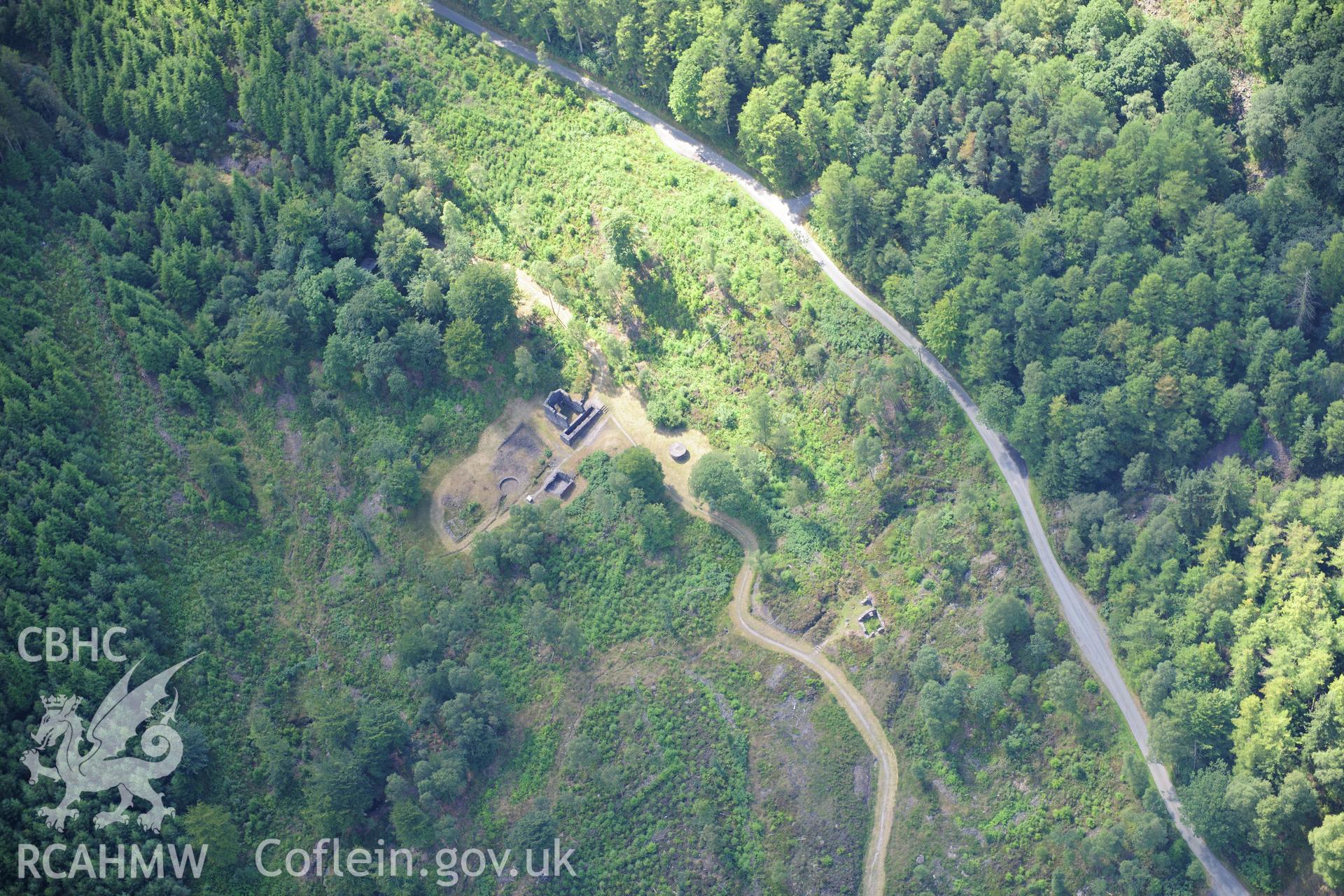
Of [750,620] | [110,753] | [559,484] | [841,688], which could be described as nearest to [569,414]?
[559,484]

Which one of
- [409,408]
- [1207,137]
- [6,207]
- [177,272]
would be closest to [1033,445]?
[1207,137]

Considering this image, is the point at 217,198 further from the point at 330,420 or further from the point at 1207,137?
the point at 1207,137

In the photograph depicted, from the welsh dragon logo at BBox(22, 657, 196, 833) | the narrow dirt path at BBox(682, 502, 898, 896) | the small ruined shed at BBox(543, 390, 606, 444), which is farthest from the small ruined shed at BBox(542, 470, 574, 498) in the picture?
the welsh dragon logo at BBox(22, 657, 196, 833)

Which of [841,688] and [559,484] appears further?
[559,484]

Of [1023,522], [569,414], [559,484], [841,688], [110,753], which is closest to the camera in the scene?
[110,753]

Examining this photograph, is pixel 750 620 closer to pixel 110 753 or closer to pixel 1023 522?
pixel 1023 522

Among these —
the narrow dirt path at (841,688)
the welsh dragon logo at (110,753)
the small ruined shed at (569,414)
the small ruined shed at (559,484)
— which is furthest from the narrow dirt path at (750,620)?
the welsh dragon logo at (110,753)

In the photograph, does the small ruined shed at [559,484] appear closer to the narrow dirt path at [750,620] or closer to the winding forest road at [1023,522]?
the narrow dirt path at [750,620]
